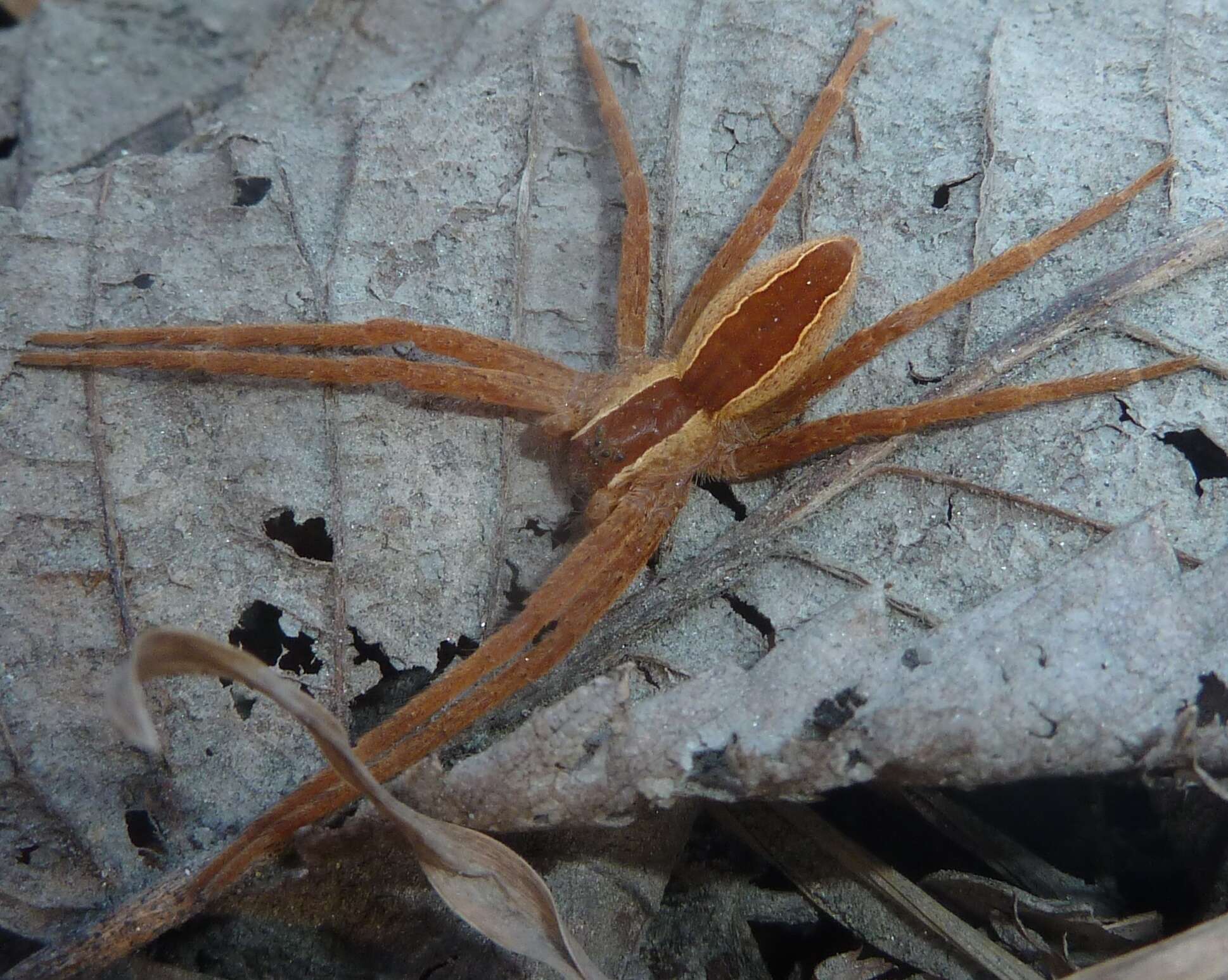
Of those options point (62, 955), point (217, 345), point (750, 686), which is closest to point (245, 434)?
point (217, 345)

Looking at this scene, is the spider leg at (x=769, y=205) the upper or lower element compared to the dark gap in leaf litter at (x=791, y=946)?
upper

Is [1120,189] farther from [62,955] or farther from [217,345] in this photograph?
[62,955]

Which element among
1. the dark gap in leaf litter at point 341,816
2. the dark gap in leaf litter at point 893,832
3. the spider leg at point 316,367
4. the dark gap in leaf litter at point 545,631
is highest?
the spider leg at point 316,367

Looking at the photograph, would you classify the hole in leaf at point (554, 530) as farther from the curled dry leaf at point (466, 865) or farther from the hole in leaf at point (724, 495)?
the curled dry leaf at point (466, 865)

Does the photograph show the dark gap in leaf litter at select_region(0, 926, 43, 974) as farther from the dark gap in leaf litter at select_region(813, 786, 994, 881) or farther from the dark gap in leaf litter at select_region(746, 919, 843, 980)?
the dark gap in leaf litter at select_region(813, 786, 994, 881)

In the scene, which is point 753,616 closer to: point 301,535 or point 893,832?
point 893,832

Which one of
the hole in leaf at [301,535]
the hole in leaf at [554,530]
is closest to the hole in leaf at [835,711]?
the hole in leaf at [554,530]
